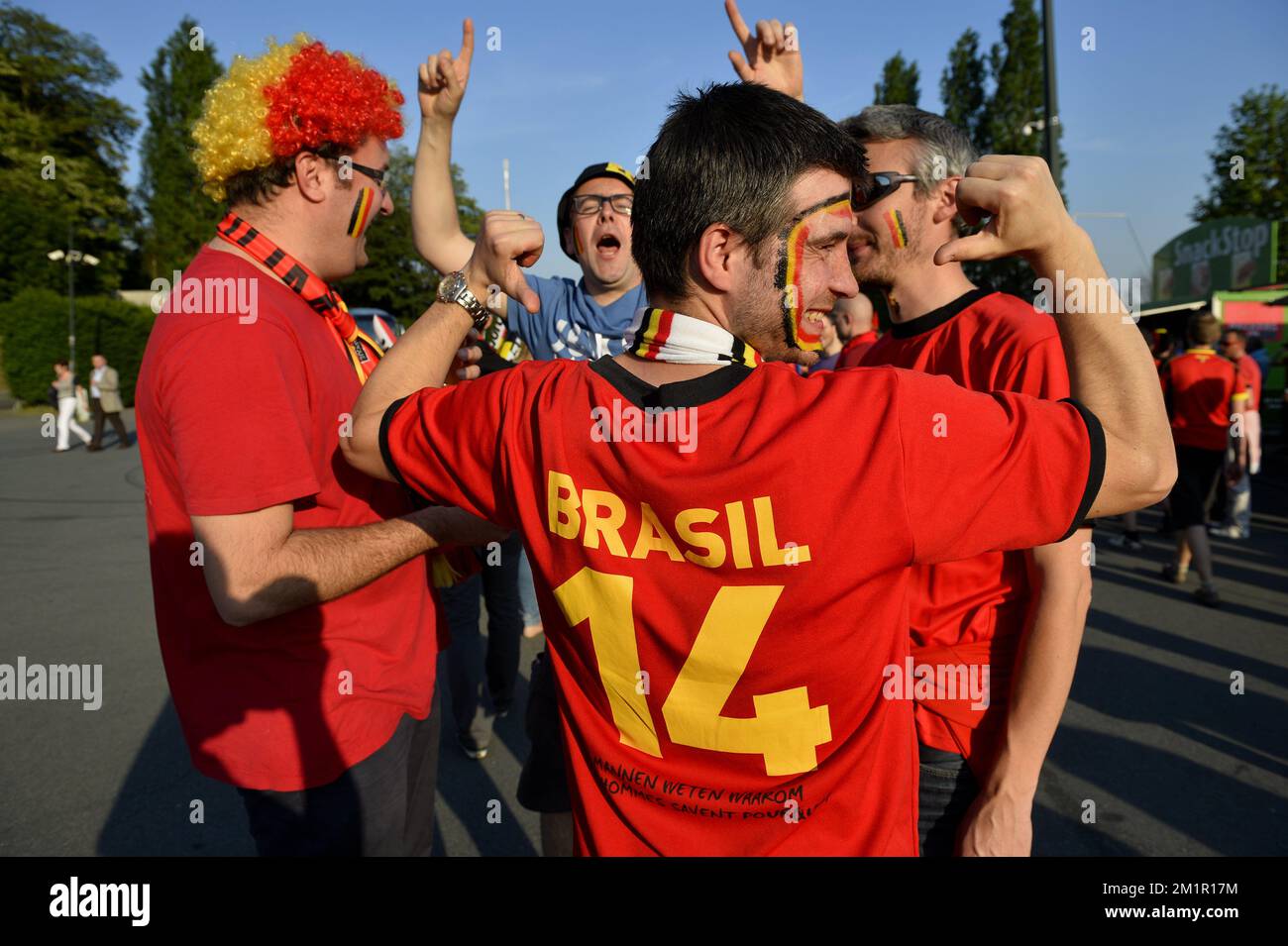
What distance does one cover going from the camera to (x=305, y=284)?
1.98 metres

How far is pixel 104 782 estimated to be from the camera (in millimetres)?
4027

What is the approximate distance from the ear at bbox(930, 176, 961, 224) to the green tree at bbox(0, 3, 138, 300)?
41.5 meters

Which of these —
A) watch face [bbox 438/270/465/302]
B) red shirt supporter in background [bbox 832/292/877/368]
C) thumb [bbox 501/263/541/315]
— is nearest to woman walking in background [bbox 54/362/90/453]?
red shirt supporter in background [bbox 832/292/877/368]

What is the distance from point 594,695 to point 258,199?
1.52 m

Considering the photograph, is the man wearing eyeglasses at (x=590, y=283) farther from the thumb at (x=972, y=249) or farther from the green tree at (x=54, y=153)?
the green tree at (x=54, y=153)

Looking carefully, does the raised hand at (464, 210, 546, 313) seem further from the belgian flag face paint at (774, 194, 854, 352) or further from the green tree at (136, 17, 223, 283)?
the green tree at (136, 17, 223, 283)

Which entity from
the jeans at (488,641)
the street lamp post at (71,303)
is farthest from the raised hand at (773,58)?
the street lamp post at (71,303)

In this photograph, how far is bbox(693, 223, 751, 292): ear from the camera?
1394 millimetres

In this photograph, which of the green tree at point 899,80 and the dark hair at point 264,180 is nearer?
the dark hair at point 264,180

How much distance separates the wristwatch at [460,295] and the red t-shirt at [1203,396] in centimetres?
764

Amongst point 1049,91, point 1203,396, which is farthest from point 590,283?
point 1049,91

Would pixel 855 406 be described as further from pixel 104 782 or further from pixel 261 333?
pixel 104 782

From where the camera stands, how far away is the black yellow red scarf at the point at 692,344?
1362mm

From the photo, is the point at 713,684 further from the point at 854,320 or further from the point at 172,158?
the point at 172,158
